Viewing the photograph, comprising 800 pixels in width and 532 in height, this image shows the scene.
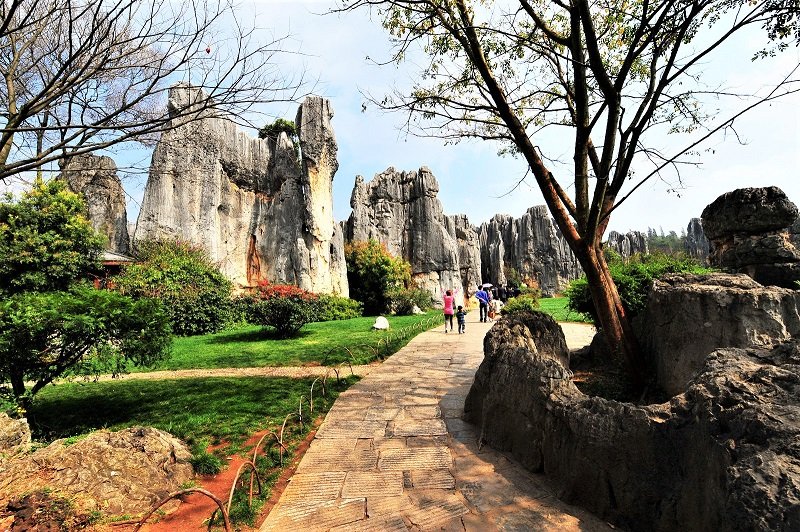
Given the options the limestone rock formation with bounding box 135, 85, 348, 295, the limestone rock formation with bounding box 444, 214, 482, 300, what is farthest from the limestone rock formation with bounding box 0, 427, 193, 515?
the limestone rock formation with bounding box 444, 214, 482, 300

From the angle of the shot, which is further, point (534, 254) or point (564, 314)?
point (534, 254)

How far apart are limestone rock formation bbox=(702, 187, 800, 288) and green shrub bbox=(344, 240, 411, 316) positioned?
62.0ft

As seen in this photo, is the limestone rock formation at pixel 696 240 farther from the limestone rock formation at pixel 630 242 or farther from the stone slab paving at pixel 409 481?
the stone slab paving at pixel 409 481

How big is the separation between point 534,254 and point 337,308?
30151 millimetres

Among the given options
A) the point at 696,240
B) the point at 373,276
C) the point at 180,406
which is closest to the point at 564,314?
the point at 373,276

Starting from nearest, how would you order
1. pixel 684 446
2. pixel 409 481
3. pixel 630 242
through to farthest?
pixel 684 446 → pixel 409 481 → pixel 630 242

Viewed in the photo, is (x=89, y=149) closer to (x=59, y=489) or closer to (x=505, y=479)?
(x=59, y=489)

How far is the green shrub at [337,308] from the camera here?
20.7 metres

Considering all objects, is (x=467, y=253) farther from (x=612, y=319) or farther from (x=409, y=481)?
(x=409, y=481)

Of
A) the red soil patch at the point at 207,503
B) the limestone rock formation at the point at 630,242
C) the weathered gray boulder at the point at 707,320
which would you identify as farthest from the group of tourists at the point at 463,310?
the limestone rock formation at the point at 630,242

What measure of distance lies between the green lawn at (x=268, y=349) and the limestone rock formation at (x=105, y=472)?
4098 mm

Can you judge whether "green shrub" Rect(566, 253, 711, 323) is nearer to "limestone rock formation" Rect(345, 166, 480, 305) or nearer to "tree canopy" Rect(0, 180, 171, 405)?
"tree canopy" Rect(0, 180, 171, 405)

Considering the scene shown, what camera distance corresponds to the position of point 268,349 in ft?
35.3

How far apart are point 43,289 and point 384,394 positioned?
14.6 metres
